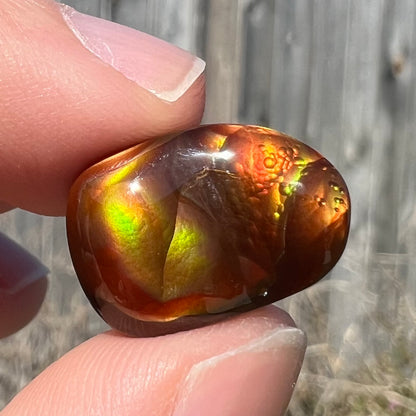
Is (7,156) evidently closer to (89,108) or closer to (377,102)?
(89,108)

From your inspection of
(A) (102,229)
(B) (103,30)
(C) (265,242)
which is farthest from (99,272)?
(B) (103,30)

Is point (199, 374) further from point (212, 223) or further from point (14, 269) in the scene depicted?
point (14, 269)

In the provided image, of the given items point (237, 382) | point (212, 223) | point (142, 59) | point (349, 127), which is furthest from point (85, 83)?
point (349, 127)

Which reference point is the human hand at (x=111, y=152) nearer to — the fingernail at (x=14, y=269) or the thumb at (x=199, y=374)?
the thumb at (x=199, y=374)

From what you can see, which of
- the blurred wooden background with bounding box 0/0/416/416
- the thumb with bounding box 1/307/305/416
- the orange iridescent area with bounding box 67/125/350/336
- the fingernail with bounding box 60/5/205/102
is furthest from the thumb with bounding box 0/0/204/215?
the blurred wooden background with bounding box 0/0/416/416

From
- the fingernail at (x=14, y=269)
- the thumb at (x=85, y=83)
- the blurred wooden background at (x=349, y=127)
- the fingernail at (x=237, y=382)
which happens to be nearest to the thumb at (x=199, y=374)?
the fingernail at (x=237, y=382)
